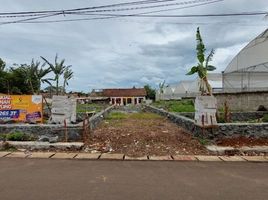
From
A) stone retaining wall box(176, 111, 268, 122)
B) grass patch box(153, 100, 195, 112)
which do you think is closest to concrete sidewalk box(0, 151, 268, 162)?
stone retaining wall box(176, 111, 268, 122)

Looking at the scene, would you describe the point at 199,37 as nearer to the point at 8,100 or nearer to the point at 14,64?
the point at 8,100

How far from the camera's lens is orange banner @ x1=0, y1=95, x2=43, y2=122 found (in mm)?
14719

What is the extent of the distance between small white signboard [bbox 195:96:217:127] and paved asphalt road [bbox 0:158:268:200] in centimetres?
274

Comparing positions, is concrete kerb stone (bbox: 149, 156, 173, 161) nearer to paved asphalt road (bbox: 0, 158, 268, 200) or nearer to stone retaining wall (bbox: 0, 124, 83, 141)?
paved asphalt road (bbox: 0, 158, 268, 200)

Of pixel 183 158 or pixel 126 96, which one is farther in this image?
pixel 126 96

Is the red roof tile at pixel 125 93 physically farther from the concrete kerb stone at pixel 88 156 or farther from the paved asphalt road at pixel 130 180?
the paved asphalt road at pixel 130 180

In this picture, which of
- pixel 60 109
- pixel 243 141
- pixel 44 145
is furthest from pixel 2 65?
pixel 243 141

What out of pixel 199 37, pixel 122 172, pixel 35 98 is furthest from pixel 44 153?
pixel 199 37

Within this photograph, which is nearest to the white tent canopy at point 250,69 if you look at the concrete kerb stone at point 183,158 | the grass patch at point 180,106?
the grass patch at point 180,106

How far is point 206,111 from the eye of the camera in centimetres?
1159

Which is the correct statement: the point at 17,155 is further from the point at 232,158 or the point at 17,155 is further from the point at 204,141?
the point at 232,158

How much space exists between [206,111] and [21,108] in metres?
8.45

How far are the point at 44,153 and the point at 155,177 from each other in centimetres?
448

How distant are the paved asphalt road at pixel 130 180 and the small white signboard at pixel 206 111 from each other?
2.74 m
